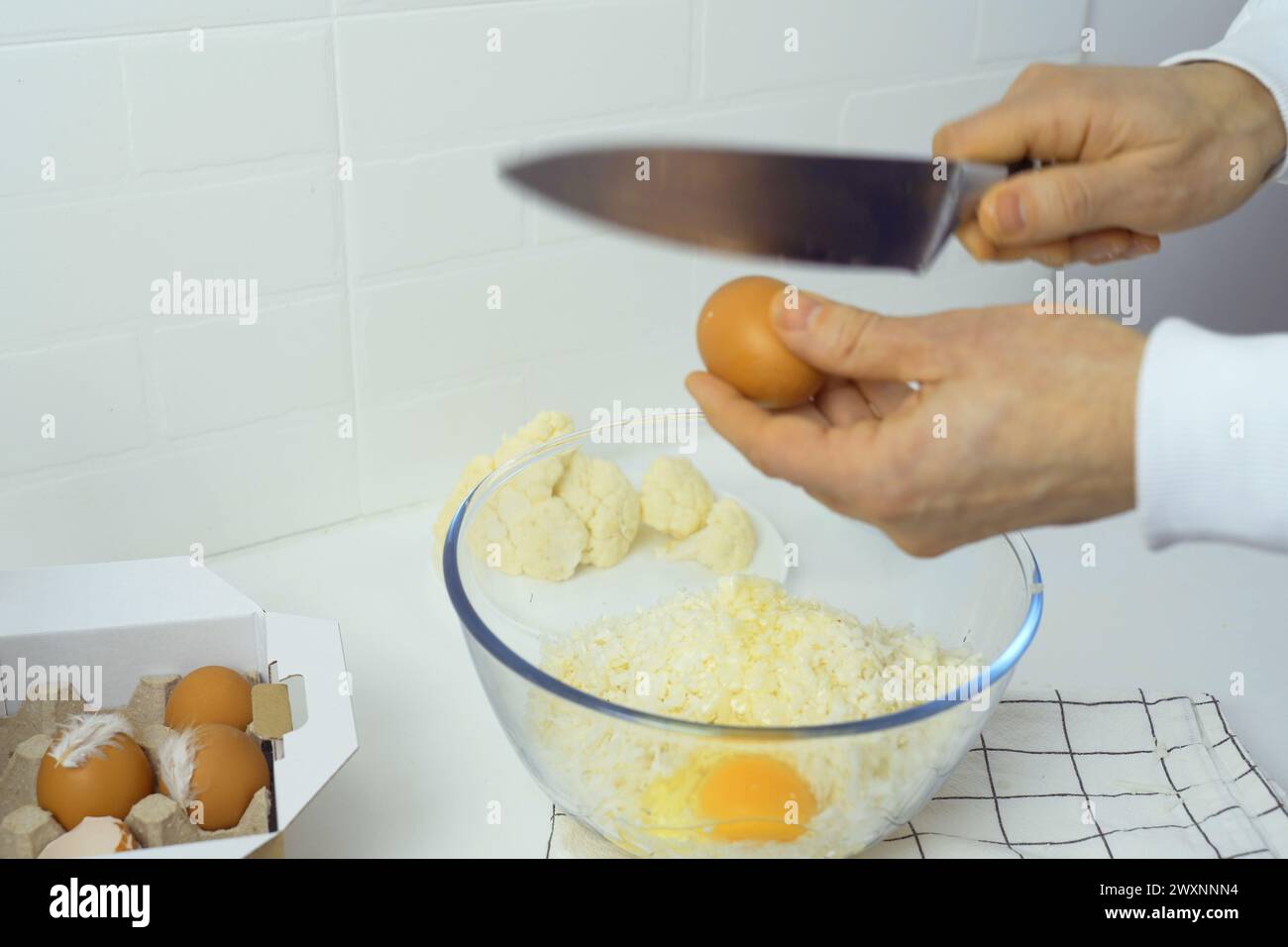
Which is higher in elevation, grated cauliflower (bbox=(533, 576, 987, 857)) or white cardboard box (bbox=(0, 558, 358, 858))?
white cardboard box (bbox=(0, 558, 358, 858))

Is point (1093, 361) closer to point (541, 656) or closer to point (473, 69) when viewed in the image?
point (541, 656)

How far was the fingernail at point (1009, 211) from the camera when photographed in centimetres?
81

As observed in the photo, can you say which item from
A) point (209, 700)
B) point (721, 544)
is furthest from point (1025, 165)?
point (209, 700)

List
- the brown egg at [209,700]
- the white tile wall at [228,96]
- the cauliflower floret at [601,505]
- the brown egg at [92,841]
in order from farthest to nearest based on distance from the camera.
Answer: the cauliflower floret at [601,505] < the white tile wall at [228,96] < the brown egg at [209,700] < the brown egg at [92,841]

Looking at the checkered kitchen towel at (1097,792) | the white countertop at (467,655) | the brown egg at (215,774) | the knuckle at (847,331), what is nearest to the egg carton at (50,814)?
the brown egg at (215,774)

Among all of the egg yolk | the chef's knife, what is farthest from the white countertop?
the chef's knife

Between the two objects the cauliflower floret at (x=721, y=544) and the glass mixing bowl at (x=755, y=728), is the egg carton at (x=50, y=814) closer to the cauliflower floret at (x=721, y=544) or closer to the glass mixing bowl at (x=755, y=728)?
the glass mixing bowl at (x=755, y=728)

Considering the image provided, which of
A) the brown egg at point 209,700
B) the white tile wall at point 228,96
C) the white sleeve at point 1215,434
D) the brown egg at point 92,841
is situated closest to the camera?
the white sleeve at point 1215,434

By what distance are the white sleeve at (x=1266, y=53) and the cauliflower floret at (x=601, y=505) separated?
568mm

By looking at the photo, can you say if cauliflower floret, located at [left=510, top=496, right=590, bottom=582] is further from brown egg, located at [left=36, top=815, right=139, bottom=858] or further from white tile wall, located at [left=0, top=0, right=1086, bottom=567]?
brown egg, located at [left=36, top=815, right=139, bottom=858]

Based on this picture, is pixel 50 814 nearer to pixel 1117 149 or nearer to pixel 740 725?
pixel 740 725

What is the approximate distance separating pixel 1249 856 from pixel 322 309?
2.84 ft

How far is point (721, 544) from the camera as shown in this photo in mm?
1138

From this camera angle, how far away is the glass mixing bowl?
0.76 meters
